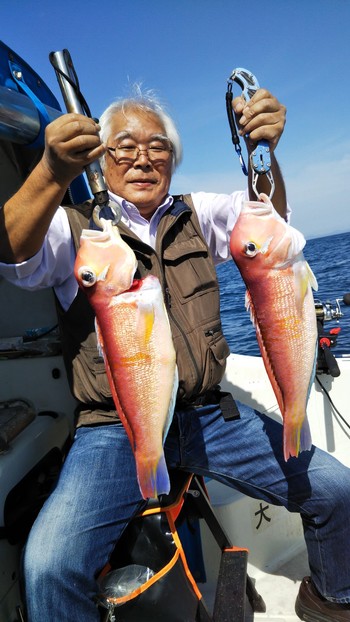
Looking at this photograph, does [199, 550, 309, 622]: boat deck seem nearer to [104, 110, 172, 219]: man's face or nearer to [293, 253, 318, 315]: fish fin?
[293, 253, 318, 315]: fish fin

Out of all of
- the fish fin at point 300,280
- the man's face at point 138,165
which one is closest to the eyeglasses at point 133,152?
the man's face at point 138,165

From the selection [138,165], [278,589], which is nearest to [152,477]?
[138,165]

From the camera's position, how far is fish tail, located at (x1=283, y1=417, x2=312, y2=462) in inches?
71.9

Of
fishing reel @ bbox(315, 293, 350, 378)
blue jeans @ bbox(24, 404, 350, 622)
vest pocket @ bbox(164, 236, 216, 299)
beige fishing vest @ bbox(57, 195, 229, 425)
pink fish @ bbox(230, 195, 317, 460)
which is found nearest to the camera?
pink fish @ bbox(230, 195, 317, 460)

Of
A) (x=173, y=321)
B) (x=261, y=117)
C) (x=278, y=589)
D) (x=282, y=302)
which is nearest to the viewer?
(x=282, y=302)

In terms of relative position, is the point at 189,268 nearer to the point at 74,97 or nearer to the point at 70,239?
the point at 70,239

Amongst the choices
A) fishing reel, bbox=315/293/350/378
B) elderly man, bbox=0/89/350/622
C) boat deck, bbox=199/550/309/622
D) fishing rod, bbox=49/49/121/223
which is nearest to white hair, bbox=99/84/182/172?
elderly man, bbox=0/89/350/622

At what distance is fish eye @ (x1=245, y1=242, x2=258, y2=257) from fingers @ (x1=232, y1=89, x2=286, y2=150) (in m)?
0.50

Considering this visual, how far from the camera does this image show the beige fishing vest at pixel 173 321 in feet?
7.58

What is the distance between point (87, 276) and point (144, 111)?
1520mm

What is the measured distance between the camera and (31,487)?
8.34 feet

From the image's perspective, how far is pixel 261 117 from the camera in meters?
1.92

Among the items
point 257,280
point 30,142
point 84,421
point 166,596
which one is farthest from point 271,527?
point 30,142

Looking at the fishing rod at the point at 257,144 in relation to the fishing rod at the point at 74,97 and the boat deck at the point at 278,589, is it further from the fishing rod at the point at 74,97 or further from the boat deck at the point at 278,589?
the boat deck at the point at 278,589
